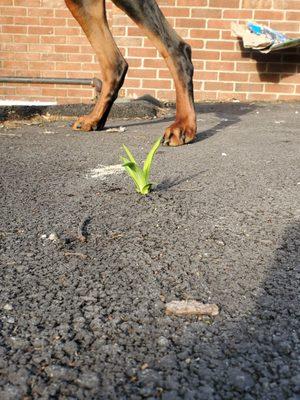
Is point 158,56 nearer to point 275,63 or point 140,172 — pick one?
point 275,63

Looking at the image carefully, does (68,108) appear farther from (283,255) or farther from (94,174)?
(283,255)

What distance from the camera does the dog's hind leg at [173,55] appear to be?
335 cm

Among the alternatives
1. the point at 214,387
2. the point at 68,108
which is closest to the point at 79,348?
the point at 214,387

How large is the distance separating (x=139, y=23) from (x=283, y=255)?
2298 mm

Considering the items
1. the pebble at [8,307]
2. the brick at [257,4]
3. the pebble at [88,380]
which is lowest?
the pebble at [8,307]

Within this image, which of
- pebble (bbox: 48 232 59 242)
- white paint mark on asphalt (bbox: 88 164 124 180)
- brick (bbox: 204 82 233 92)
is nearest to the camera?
pebble (bbox: 48 232 59 242)

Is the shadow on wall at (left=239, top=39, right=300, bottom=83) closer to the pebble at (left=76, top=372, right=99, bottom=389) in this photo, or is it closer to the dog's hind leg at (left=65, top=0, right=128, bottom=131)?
the dog's hind leg at (left=65, top=0, right=128, bottom=131)

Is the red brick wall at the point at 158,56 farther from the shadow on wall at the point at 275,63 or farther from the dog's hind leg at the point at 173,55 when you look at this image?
the dog's hind leg at the point at 173,55

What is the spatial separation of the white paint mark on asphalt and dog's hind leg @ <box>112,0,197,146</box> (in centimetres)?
67

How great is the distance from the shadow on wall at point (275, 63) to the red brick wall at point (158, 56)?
1 centimetres

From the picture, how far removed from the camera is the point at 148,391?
0.98m

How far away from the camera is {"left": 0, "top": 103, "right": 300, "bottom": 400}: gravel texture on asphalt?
1023 millimetres

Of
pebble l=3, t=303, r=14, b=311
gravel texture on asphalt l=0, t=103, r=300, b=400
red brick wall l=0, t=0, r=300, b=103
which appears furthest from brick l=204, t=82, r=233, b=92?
pebble l=3, t=303, r=14, b=311

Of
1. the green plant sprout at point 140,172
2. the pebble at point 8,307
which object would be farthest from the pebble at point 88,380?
the green plant sprout at point 140,172
